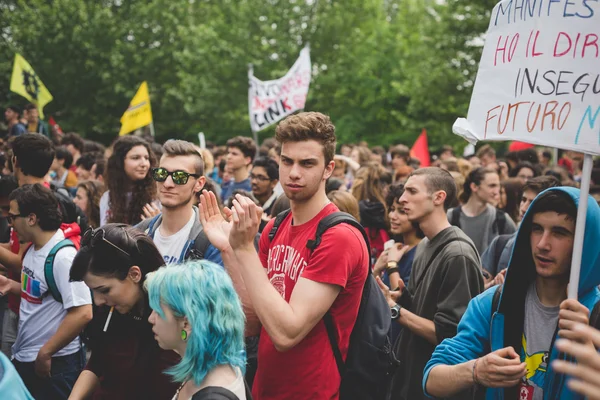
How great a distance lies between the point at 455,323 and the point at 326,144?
1418 mm

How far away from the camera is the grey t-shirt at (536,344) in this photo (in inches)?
104

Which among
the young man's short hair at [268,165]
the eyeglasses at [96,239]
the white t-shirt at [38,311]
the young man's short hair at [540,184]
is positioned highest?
the young man's short hair at [540,184]

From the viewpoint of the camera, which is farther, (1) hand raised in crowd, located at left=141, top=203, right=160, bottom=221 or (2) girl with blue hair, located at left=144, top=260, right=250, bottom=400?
(1) hand raised in crowd, located at left=141, top=203, right=160, bottom=221

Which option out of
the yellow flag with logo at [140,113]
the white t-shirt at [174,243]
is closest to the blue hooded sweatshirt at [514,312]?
the white t-shirt at [174,243]

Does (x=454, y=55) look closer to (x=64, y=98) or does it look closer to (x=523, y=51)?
(x=64, y=98)

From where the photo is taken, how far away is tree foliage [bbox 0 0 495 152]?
2852 centimetres

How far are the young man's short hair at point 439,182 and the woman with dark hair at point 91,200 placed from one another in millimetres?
4136

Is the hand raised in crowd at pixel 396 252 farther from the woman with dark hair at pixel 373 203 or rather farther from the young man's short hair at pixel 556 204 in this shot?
the young man's short hair at pixel 556 204

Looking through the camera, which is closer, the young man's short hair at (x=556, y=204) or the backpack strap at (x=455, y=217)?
the young man's short hair at (x=556, y=204)

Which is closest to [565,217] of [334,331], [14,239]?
[334,331]

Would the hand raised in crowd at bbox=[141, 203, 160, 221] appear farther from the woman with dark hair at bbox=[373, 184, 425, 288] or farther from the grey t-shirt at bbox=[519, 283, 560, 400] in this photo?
the grey t-shirt at bbox=[519, 283, 560, 400]

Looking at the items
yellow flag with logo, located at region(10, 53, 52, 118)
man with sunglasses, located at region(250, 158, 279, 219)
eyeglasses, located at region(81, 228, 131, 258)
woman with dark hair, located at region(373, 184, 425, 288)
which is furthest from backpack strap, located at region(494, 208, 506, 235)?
yellow flag with logo, located at region(10, 53, 52, 118)

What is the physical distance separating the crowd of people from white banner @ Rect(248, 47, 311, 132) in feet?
26.5

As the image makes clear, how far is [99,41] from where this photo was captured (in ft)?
102
